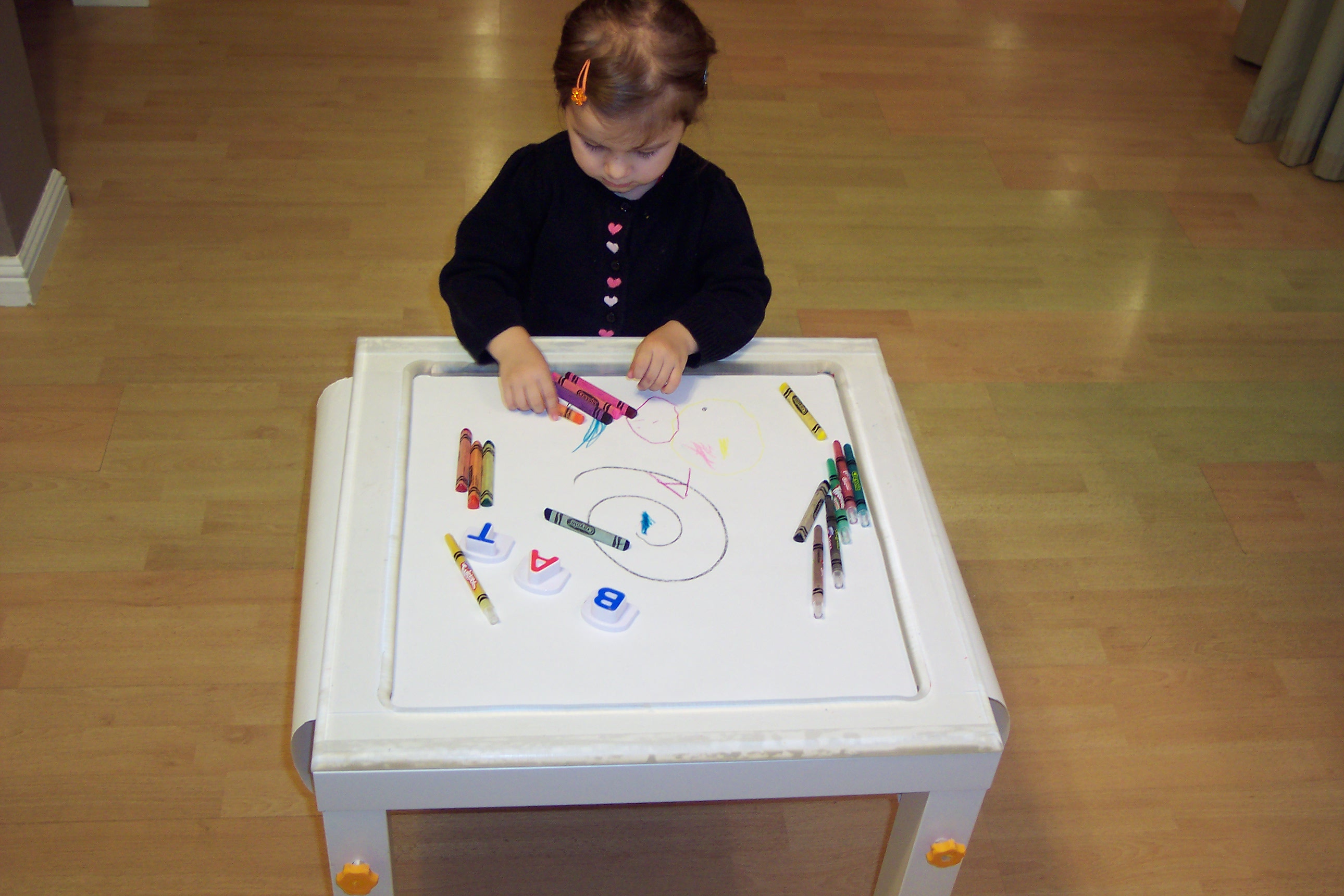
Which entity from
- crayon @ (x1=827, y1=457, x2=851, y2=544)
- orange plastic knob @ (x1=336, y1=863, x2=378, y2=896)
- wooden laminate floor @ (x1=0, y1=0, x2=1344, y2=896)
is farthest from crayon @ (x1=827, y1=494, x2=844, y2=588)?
wooden laminate floor @ (x1=0, y1=0, x2=1344, y2=896)

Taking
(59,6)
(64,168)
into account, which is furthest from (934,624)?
(59,6)

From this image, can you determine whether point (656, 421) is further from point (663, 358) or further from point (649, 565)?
point (649, 565)

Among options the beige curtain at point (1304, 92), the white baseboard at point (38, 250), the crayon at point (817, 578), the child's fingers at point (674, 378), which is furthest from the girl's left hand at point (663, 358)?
the beige curtain at point (1304, 92)

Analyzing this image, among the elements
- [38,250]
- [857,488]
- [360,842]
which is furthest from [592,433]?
[38,250]

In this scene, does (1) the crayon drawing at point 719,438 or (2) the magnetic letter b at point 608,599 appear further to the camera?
(1) the crayon drawing at point 719,438

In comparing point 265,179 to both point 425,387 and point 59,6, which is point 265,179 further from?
point 425,387

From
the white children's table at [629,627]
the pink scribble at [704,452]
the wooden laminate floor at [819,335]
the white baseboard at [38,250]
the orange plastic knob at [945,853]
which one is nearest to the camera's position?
the white children's table at [629,627]

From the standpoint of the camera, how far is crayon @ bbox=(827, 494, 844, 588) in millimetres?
946

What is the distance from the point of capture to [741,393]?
3.73 ft

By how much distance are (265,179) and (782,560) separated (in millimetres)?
1876

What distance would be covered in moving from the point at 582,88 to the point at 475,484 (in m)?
0.35

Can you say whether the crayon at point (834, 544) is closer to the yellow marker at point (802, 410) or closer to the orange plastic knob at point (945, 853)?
the yellow marker at point (802, 410)

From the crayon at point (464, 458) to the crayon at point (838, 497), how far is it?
1.05 feet

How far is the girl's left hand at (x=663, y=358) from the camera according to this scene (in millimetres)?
1097
